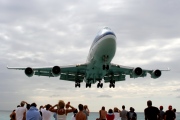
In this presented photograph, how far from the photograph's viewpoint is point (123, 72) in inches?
1467

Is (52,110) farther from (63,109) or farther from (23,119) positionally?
(23,119)

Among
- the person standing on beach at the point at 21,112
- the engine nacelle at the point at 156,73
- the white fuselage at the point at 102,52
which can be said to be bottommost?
the person standing on beach at the point at 21,112

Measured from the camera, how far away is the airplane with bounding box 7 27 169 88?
28891 mm

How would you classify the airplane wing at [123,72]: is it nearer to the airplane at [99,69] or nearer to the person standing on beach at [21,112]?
the airplane at [99,69]

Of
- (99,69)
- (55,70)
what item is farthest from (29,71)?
(99,69)

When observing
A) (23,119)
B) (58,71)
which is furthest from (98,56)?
(23,119)

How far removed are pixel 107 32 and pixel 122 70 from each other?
8515mm

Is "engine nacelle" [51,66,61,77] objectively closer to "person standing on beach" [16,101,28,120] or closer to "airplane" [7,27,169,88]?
"airplane" [7,27,169,88]

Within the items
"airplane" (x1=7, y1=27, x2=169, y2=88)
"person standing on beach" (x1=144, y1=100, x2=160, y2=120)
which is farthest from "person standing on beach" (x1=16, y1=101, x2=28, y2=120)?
"airplane" (x1=7, y1=27, x2=169, y2=88)

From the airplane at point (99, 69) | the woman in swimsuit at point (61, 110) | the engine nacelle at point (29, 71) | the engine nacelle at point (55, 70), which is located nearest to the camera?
the woman in swimsuit at point (61, 110)

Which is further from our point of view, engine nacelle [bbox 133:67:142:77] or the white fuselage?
engine nacelle [bbox 133:67:142:77]

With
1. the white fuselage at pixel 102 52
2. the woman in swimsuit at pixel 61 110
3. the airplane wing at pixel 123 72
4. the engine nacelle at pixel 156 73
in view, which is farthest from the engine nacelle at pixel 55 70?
the woman in swimsuit at pixel 61 110

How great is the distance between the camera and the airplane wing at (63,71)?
33.5 m

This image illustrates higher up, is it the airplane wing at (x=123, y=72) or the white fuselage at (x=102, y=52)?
the white fuselage at (x=102, y=52)
